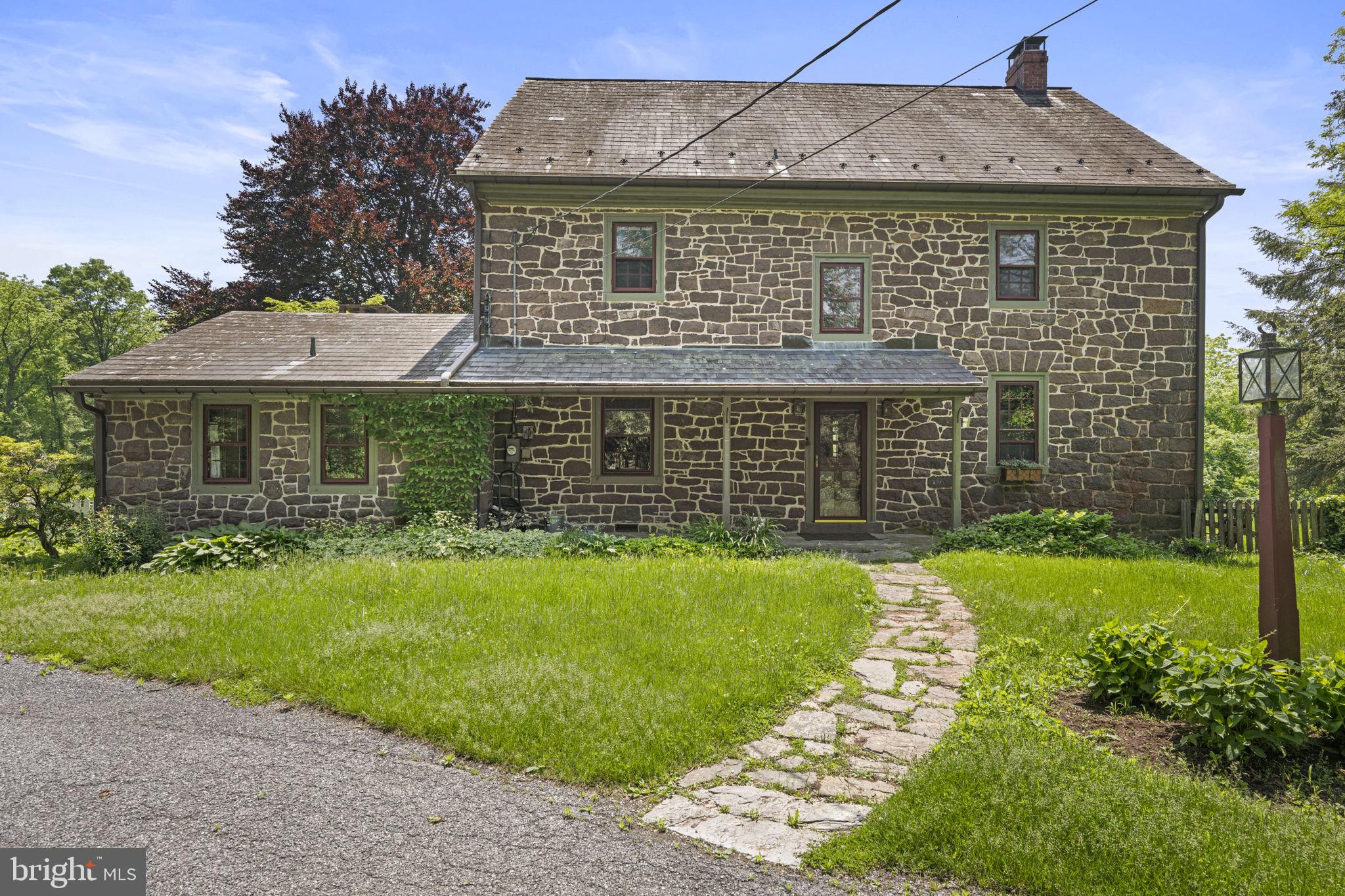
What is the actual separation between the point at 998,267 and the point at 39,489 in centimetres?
1690

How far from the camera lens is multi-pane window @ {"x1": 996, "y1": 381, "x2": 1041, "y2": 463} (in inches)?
496

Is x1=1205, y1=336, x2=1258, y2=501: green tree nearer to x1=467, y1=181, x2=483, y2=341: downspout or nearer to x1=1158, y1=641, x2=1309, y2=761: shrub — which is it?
x1=1158, y1=641, x2=1309, y2=761: shrub

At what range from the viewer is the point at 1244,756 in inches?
151

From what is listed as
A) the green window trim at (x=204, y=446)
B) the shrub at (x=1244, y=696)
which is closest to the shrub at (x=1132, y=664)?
the shrub at (x=1244, y=696)

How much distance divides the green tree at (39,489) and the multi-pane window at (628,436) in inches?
341

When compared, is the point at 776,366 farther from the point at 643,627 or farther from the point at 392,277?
the point at 392,277

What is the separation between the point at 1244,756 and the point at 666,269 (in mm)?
10373

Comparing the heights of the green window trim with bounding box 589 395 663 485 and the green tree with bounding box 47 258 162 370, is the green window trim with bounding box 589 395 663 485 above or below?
below

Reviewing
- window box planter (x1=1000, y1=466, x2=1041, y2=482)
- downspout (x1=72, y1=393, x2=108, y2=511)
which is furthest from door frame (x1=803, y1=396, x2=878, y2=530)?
downspout (x1=72, y1=393, x2=108, y2=511)

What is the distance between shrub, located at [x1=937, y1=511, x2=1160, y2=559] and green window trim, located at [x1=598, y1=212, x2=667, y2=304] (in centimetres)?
641

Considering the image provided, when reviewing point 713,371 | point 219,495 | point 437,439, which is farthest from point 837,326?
point 219,495

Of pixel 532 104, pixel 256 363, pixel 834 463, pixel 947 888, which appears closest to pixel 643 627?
pixel 947 888

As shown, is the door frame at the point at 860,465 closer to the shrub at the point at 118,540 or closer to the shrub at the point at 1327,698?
the shrub at the point at 1327,698

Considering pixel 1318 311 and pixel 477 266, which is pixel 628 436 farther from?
pixel 1318 311
